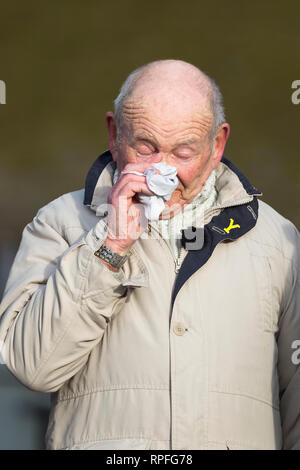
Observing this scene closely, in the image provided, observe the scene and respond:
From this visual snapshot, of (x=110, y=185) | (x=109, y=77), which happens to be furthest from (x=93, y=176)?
(x=109, y=77)

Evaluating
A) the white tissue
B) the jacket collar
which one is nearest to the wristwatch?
the white tissue

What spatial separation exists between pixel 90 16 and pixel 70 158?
33.2 inches

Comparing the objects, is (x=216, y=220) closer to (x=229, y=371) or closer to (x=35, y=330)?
(x=229, y=371)

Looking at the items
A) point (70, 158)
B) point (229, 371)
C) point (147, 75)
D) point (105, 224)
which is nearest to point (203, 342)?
point (229, 371)

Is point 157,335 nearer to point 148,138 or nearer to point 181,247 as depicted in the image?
point 181,247

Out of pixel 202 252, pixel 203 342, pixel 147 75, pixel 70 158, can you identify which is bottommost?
pixel 70 158

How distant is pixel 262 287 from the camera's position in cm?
250

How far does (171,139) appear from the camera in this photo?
2.42 m

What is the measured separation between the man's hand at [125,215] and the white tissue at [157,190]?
0.01m

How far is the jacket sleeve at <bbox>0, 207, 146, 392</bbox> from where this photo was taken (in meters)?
2.27

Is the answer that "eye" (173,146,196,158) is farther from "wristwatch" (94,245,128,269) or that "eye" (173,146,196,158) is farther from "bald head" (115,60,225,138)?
"wristwatch" (94,245,128,269)

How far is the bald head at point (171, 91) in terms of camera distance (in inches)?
97.0

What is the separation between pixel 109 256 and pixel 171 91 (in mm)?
516

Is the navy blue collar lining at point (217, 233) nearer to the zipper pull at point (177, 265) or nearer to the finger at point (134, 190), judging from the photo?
the zipper pull at point (177, 265)
